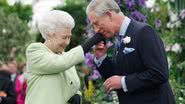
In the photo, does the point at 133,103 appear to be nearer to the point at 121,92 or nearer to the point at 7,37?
the point at 121,92

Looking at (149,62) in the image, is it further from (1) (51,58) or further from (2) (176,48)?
(2) (176,48)

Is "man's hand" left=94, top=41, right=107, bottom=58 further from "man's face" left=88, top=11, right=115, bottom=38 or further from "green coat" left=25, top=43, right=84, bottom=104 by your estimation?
"green coat" left=25, top=43, right=84, bottom=104

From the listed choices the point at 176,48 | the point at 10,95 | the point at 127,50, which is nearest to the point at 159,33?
the point at 176,48

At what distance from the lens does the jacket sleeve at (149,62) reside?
16.4ft

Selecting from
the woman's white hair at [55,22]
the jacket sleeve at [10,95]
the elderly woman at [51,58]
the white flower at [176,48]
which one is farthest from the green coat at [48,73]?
the jacket sleeve at [10,95]

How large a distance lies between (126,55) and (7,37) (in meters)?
16.5

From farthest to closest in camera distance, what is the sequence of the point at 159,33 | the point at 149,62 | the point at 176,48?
1. the point at 159,33
2. the point at 176,48
3. the point at 149,62

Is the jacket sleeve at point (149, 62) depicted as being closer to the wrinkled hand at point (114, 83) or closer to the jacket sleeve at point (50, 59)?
the wrinkled hand at point (114, 83)

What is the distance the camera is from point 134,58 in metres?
5.10

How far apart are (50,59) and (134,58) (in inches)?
24.6

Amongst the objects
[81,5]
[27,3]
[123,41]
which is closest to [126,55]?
[123,41]

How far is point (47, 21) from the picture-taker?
517 centimetres

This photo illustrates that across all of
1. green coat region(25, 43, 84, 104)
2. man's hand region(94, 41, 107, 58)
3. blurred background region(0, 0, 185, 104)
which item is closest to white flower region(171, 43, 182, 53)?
blurred background region(0, 0, 185, 104)

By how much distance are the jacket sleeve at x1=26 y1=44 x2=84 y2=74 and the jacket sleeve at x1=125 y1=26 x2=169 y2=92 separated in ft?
1.39
